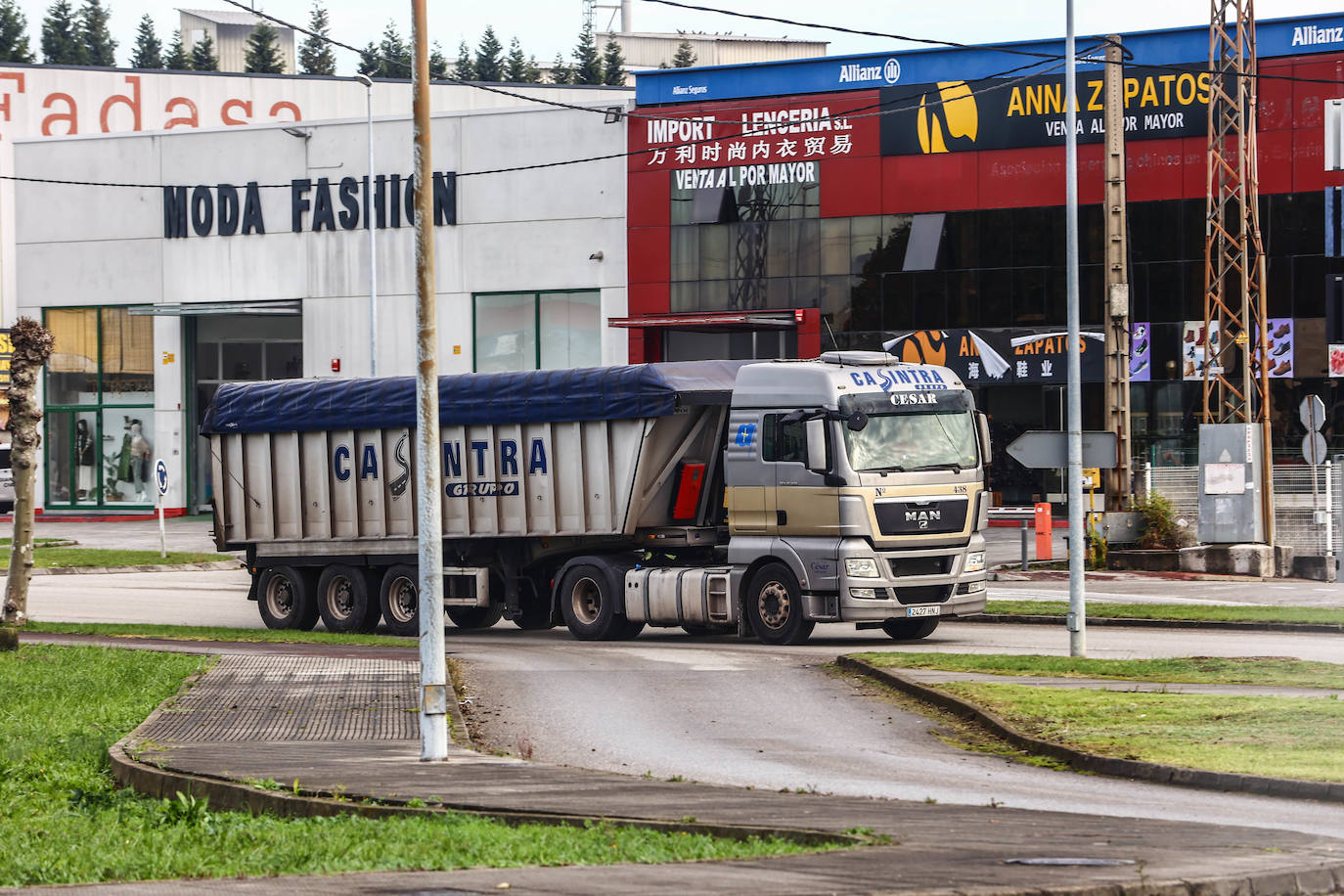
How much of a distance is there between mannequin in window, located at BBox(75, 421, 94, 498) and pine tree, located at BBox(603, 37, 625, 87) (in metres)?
76.9

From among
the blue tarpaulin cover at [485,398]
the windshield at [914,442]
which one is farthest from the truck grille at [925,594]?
the blue tarpaulin cover at [485,398]

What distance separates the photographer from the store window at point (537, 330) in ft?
170

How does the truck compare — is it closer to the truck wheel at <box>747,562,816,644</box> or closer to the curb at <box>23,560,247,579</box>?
the truck wheel at <box>747,562,816,644</box>

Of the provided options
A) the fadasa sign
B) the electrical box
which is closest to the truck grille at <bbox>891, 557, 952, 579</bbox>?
the electrical box

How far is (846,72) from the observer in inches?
1903

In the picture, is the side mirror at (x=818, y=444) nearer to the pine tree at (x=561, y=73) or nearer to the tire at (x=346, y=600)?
the tire at (x=346, y=600)

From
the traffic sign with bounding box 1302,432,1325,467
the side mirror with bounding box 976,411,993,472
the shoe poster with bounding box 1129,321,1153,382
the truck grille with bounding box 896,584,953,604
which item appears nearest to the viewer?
the truck grille with bounding box 896,584,953,604

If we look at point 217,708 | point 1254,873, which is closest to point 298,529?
point 217,708

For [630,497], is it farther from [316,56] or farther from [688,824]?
[316,56]

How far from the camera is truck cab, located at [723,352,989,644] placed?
20.9m

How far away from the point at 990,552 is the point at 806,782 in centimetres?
2858

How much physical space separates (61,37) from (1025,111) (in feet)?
355

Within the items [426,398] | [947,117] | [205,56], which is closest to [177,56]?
[205,56]

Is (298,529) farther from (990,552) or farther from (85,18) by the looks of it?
(85,18)
